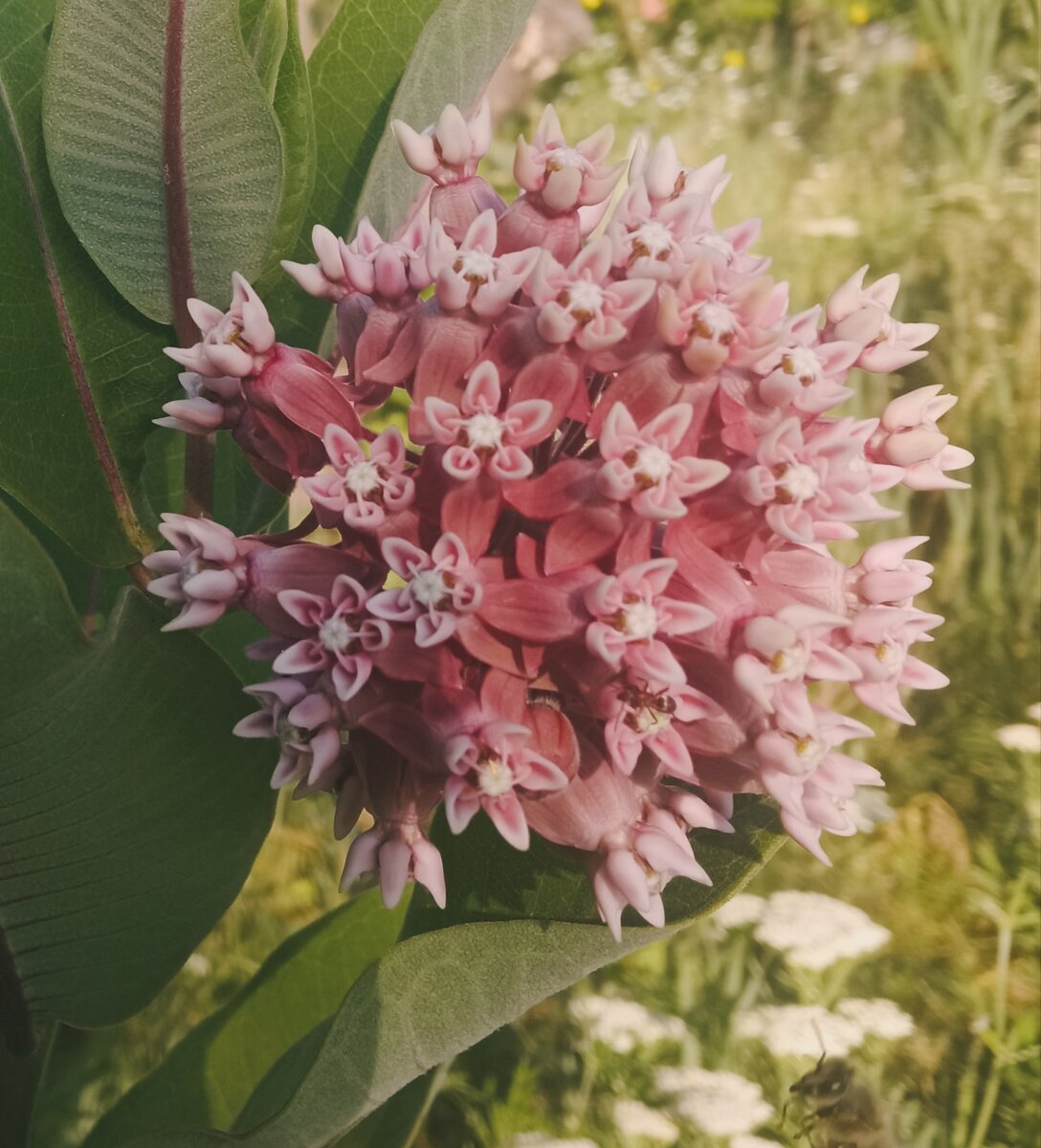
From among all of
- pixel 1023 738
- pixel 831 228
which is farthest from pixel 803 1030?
pixel 831 228

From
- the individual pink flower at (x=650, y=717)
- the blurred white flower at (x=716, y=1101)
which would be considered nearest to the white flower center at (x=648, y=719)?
the individual pink flower at (x=650, y=717)

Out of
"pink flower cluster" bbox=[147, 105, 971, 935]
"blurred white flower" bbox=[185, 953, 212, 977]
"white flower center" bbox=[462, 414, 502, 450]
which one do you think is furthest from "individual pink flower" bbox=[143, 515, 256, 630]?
"blurred white flower" bbox=[185, 953, 212, 977]

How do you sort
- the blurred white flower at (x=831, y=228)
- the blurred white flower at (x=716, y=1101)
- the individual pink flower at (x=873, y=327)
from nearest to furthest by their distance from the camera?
the individual pink flower at (x=873, y=327) < the blurred white flower at (x=716, y=1101) < the blurred white flower at (x=831, y=228)

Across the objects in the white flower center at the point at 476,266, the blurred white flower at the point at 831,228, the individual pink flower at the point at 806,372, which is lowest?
the individual pink flower at the point at 806,372

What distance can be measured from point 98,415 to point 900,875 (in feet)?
3.85

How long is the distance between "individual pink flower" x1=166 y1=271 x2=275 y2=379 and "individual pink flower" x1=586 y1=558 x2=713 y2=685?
17 centimetres

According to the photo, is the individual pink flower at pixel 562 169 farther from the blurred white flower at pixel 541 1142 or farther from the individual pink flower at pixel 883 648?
the blurred white flower at pixel 541 1142

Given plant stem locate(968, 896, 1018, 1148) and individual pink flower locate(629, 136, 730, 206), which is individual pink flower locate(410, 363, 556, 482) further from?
plant stem locate(968, 896, 1018, 1148)

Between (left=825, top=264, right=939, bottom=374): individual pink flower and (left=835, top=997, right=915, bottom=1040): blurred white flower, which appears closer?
(left=825, top=264, right=939, bottom=374): individual pink flower

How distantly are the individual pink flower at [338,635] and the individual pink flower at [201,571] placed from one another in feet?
0.08

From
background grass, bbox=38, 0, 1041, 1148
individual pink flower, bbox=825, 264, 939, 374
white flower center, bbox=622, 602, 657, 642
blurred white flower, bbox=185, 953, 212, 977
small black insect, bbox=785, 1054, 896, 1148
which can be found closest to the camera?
white flower center, bbox=622, 602, 657, 642

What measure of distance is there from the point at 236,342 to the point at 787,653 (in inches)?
10.1

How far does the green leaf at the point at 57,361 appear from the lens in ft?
1.81

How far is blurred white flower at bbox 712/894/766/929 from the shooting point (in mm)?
1222
